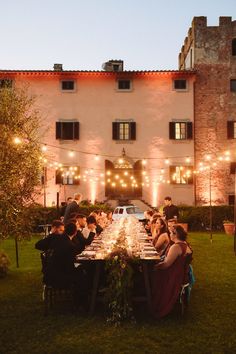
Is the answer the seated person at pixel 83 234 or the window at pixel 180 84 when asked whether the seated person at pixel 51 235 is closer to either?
the seated person at pixel 83 234

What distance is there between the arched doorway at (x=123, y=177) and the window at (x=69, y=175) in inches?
67.8

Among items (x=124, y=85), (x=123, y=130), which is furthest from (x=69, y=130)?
(x=124, y=85)

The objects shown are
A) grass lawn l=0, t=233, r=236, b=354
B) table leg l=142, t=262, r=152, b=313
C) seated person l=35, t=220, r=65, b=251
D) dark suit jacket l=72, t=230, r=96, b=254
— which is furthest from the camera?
dark suit jacket l=72, t=230, r=96, b=254

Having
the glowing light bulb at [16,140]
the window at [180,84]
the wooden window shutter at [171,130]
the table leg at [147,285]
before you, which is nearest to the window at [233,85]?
the window at [180,84]

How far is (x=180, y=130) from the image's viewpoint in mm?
27031

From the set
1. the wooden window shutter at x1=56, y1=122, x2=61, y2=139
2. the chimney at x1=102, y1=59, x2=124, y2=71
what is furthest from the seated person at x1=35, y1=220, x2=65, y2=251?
the chimney at x1=102, y1=59, x2=124, y2=71

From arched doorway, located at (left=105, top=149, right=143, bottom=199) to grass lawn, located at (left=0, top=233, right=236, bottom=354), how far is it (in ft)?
58.3

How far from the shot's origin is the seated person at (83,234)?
923cm

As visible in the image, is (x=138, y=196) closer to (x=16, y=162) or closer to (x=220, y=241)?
(x=220, y=241)

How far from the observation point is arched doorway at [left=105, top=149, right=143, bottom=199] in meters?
26.9

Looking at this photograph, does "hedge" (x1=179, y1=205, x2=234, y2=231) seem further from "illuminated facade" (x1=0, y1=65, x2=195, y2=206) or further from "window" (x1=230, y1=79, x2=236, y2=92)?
"window" (x1=230, y1=79, x2=236, y2=92)

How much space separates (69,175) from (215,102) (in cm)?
948

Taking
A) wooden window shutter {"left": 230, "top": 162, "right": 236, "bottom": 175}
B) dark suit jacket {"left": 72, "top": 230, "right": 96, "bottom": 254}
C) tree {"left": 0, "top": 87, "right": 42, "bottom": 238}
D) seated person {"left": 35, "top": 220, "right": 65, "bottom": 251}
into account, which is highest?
wooden window shutter {"left": 230, "top": 162, "right": 236, "bottom": 175}

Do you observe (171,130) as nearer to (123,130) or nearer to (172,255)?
(123,130)
